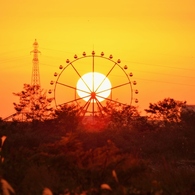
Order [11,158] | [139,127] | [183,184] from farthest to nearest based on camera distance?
[139,127], [11,158], [183,184]

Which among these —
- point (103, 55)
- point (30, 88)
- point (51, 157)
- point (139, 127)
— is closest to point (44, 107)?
point (30, 88)

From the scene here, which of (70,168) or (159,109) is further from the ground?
(159,109)

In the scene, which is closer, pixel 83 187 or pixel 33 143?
pixel 83 187

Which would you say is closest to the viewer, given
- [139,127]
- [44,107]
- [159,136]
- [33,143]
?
[33,143]

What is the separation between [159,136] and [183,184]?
37.6 metres

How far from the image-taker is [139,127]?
72.5m

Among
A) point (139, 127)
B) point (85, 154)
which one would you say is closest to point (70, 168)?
point (85, 154)

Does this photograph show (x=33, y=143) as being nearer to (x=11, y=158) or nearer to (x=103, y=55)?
(x=11, y=158)

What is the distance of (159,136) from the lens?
2298 inches

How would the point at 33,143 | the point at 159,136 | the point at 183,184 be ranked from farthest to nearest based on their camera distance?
1. the point at 159,136
2. the point at 33,143
3. the point at 183,184

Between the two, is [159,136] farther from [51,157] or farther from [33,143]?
[51,157]

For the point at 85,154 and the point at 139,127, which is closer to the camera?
the point at 85,154

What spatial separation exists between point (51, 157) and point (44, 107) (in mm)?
68485

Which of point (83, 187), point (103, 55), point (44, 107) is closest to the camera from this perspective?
point (83, 187)
